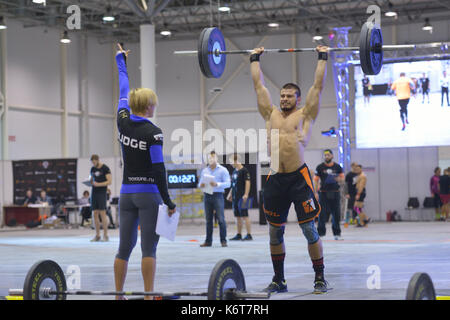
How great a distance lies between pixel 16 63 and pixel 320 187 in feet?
49.2

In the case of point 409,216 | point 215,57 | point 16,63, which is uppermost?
point 16,63

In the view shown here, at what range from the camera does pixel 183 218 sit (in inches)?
815

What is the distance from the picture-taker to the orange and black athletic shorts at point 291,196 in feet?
18.8

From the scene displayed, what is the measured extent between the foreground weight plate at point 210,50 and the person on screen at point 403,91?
635 inches

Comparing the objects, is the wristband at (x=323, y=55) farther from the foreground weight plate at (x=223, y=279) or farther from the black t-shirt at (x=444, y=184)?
the black t-shirt at (x=444, y=184)

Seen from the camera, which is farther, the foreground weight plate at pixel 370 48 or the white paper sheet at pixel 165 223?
the foreground weight plate at pixel 370 48

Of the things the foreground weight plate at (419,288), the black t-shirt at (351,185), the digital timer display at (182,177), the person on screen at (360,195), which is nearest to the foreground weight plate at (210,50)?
the foreground weight plate at (419,288)

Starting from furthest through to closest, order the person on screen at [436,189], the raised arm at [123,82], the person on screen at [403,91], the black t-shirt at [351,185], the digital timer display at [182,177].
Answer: the person on screen at [403,91]
the digital timer display at [182,177]
the person on screen at [436,189]
the black t-shirt at [351,185]
the raised arm at [123,82]

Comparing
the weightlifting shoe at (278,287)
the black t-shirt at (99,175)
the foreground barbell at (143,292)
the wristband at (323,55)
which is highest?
the wristband at (323,55)

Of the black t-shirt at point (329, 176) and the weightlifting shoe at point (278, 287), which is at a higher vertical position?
the black t-shirt at point (329, 176)

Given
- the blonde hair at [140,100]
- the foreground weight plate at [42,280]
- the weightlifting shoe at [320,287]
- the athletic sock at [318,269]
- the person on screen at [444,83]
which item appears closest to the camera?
the foreground weight plate at [42,280]

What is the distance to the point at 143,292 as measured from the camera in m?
4.20
